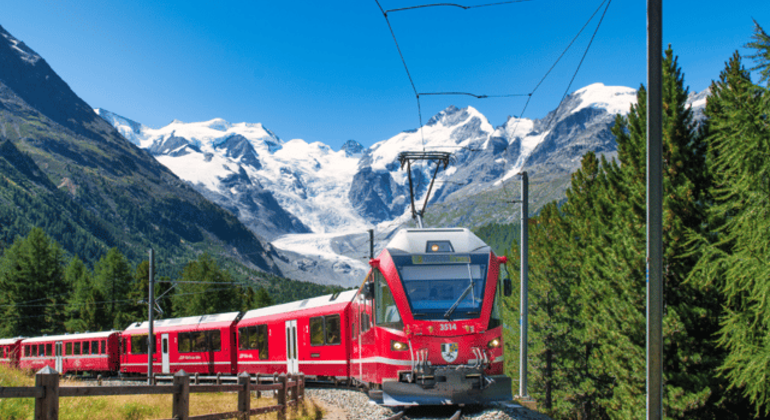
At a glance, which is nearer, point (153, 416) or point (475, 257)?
point (153, 416)

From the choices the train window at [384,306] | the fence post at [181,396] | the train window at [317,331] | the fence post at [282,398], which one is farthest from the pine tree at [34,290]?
the fence post at [181,396]

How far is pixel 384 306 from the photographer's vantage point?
13781 mm

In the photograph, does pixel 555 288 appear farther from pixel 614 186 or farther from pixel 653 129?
pixel 653 129

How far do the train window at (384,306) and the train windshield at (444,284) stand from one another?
434 mm

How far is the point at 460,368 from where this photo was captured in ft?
41.8

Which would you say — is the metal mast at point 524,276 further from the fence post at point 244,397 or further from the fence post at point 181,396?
the fence post at point 181,396

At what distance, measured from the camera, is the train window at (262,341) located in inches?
1083

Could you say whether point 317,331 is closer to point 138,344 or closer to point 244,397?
point 244,397

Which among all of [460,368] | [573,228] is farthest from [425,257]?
[573,228]

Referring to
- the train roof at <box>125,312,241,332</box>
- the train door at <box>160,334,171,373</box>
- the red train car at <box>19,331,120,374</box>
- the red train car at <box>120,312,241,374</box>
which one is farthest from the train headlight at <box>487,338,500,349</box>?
the red train car at <box>19,331,120,374</box>

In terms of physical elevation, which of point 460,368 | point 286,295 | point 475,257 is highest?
point 475,257

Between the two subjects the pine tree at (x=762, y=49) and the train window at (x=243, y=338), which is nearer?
the pine tree at (x=762, y=49)

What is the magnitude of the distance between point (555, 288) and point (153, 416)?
82.7 ft

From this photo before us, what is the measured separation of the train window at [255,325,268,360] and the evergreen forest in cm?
1427
